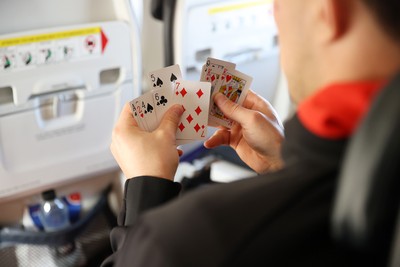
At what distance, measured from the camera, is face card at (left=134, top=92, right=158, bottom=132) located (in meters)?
1.19

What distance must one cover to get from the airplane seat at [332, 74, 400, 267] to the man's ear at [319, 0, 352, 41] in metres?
0.11

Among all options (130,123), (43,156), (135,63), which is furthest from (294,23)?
(43,156)

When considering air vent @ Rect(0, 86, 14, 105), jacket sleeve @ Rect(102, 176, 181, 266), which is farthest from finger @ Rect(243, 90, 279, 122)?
air vent @ Rect(0, 86, 14, 105)

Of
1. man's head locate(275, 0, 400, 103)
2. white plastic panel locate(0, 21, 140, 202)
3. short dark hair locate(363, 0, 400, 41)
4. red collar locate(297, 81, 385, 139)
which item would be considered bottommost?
white plastic panel locate(0, 21, 140, 202)

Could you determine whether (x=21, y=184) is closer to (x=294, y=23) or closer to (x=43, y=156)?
(x=43, y=156)

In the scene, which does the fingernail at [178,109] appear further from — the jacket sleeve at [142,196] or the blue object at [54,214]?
the blue object at [54,214]

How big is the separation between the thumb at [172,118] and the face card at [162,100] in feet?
0.06

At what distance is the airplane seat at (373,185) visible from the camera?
61cm

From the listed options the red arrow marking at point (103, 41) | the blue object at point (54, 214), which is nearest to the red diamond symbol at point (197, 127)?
the red arrow marking at point (103, 41)

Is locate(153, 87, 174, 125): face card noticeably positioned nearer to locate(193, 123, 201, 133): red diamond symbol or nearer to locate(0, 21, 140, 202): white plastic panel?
locate(193, 123, 201, 133): red diamond symbol

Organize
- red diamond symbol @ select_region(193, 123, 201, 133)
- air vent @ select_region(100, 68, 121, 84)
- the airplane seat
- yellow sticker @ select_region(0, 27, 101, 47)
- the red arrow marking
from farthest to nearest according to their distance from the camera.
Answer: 1. air vent @ select_region(100, 68, 121, 84)
2. the red arrow marking
3. yellow sticker @ select_region(0, 27, 101, 47)
4. red diamond symbol @ select_region(193, 123, 201, 133)
5. the airplane seat

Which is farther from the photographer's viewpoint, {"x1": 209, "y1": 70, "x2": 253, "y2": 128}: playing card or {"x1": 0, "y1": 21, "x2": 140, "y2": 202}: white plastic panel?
{"x1": 0, "y1": 21, "x2": 140, "y2": 202}: white plastic panel

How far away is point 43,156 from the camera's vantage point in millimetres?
1877

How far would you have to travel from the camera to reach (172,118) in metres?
1.20
